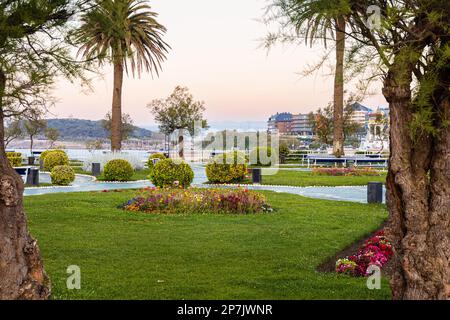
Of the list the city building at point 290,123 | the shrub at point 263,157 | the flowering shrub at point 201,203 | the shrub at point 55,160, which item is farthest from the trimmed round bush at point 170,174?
the city building at point 290,123

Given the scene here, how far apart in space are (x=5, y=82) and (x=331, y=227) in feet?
24.0

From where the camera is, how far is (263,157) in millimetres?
33688

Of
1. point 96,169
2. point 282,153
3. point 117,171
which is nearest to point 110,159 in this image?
point 96,169

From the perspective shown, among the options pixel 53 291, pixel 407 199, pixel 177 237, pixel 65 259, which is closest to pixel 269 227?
pixel 177 237

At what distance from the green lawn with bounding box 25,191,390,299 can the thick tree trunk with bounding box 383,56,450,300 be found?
1457mm

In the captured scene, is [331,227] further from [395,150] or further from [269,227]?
[395,150]

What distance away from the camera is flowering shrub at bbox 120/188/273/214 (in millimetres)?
12727

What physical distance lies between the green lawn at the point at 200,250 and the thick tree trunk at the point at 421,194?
146cm

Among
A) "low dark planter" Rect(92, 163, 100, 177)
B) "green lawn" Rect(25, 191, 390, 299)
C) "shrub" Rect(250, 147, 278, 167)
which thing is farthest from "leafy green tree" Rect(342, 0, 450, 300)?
"shrub" Rect(250, 147, 278, 167)

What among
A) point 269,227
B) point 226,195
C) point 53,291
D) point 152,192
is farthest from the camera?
point 152,192

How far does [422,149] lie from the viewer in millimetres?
4727

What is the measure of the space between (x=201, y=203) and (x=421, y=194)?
340 inches

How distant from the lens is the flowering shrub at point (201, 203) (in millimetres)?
12727

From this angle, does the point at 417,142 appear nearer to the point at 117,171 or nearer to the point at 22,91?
the point at 22,91
